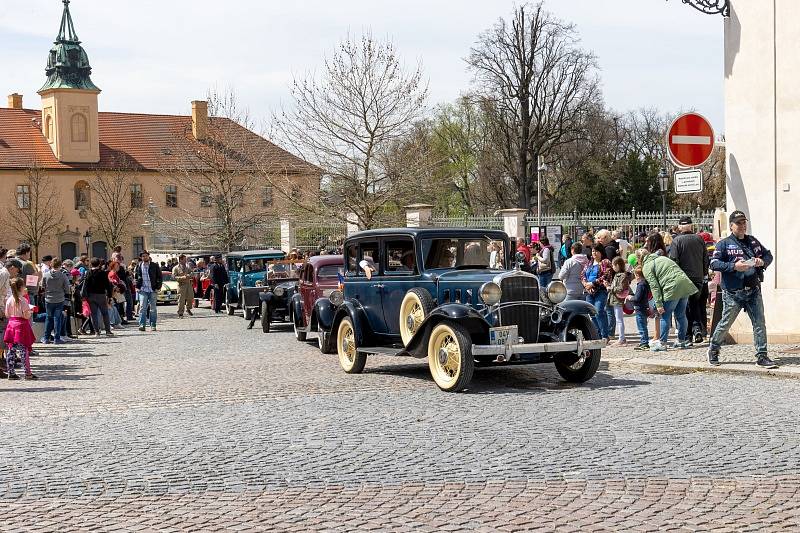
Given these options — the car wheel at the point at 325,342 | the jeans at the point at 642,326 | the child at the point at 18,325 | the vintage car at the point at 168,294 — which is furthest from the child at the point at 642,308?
the vintage car at the point at 168,294

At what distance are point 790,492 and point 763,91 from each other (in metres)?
10.2

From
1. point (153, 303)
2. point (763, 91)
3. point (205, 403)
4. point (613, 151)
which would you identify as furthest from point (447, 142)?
point (205, 403)

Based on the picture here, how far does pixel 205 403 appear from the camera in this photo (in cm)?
1211

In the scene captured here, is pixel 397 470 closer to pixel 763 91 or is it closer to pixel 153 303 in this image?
pixel 763 91

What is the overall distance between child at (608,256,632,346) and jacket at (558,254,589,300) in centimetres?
59

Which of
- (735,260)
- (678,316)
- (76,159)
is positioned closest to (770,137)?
(678,316)

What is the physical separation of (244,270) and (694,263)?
16790 mm

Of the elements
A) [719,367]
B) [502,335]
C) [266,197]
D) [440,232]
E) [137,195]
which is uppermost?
[137,195]

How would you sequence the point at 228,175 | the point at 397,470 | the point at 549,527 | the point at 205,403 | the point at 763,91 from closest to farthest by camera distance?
the point at 549,527, the point at 397,470, the point at 205,403, the point at 763,91, the point at 228,175

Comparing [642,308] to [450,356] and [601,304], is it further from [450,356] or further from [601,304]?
[450,356]

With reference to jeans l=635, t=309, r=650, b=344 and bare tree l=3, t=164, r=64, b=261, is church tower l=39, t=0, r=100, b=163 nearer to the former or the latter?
bare tree l=3, t=164, r=64, b=261

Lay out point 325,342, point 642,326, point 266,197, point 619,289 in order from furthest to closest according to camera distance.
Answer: point 266,197 < point 619,289 < point 642,326 < point 325,342

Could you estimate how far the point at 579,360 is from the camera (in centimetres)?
1351

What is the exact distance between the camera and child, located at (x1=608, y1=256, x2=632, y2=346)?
57.9 feet
